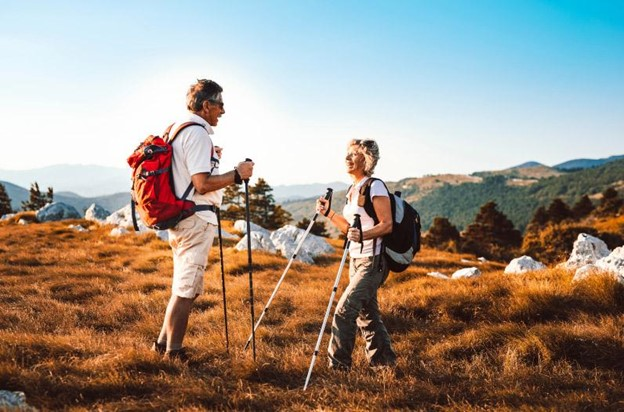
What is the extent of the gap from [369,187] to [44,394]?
12.5 feet

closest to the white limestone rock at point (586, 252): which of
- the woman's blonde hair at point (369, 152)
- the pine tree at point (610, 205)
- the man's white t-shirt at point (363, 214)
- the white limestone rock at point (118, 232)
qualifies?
the man's white t-shirt at point (363, 214)

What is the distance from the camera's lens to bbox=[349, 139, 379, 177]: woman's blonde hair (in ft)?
16.6

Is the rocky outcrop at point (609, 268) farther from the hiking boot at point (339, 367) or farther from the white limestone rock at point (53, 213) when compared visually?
the white limestone rock at point (53, 213)

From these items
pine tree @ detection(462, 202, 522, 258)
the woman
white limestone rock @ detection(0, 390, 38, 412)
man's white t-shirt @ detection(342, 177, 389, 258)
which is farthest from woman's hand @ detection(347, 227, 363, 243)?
pine tree @ detection(462, 202, 522, 258)

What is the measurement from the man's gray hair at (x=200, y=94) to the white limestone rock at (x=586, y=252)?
9.67 m

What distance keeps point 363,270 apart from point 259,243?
12.1 metres

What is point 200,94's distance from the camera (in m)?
4.67

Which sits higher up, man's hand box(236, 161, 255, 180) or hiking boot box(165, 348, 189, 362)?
man's hand box(236, 161, 255, 180)

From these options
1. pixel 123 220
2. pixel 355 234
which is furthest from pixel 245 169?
pixel 123 220

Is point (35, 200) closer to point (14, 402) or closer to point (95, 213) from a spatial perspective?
point (95, 213)

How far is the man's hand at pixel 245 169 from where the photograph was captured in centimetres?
464

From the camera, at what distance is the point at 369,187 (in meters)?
4.98

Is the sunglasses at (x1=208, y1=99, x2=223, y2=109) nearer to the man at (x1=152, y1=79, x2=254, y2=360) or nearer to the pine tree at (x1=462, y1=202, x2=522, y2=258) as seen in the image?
the man at (x1=152, y1=79, x2=254, y2=360)

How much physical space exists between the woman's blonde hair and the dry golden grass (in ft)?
7.78
